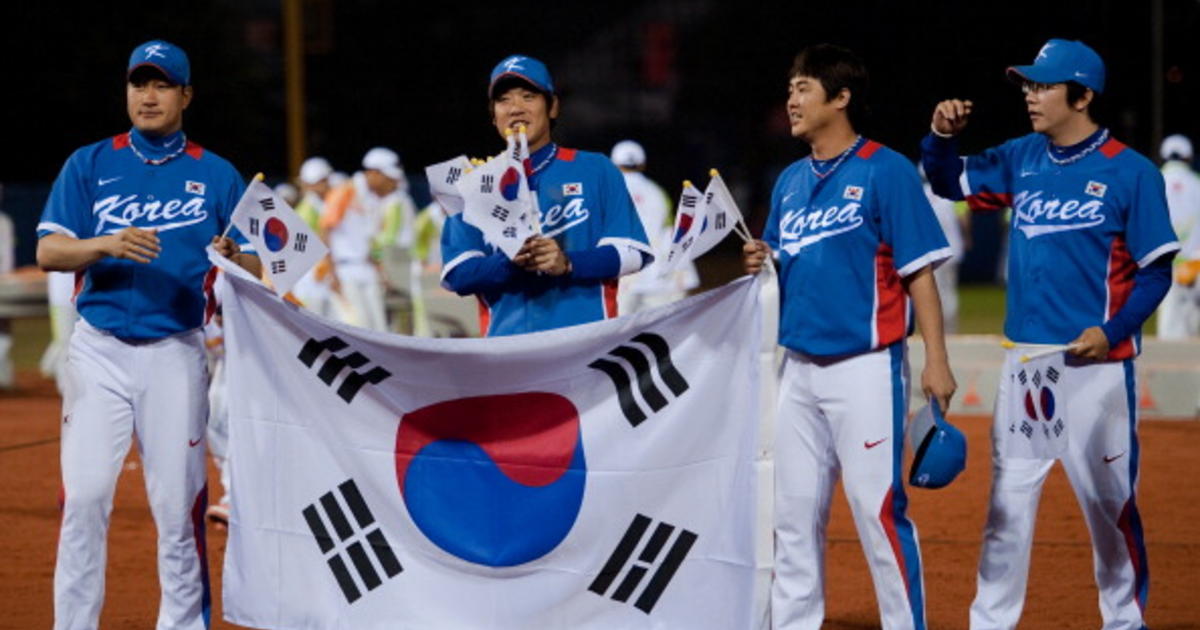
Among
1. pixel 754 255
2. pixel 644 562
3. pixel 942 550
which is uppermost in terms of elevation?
pixel 754 255

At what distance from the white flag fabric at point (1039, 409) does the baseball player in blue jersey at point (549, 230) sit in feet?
5.10

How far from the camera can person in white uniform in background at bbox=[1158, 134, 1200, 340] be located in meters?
18.3

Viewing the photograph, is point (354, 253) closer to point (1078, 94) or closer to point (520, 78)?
point (520, 78)

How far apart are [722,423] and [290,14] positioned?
72.8ft

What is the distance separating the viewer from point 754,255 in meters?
6.71

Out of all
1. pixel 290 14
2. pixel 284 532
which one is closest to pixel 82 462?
pixel 284 532

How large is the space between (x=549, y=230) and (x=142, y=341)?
5.28ft

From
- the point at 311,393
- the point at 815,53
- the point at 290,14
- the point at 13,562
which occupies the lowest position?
the point at 13,562

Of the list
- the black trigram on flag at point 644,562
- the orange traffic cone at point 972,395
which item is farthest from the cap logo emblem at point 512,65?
the orange traffic cone at point 972,395

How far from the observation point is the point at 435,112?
5375 centimetres

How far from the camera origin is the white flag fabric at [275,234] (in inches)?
267

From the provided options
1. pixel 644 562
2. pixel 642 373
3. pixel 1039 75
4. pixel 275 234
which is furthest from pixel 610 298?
pixel 1039 75

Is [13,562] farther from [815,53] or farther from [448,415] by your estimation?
[815,53]

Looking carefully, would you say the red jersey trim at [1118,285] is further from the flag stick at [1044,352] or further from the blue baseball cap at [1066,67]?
the blue baseball cap at [1066,67]
